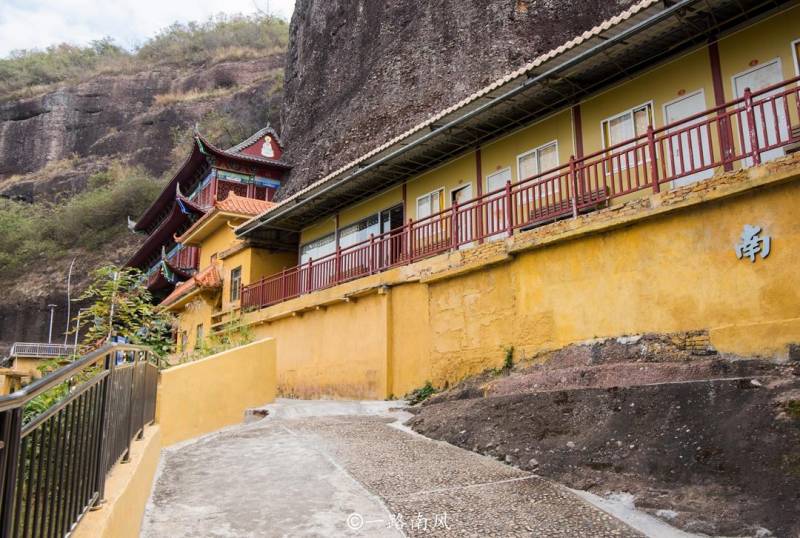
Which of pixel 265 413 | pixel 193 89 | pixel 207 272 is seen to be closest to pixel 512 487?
pixel 265 413

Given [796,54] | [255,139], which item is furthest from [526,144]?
[255,139]

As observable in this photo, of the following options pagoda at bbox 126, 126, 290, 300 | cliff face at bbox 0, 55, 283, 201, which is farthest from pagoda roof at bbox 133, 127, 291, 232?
cliff face at bbox 0, 55, 283, 201

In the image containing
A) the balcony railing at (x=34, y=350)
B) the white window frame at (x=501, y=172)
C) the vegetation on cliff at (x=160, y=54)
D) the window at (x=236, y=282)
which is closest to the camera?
the white window frame at (x=501, y=172)

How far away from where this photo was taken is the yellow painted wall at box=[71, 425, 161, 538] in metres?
→ 3.11

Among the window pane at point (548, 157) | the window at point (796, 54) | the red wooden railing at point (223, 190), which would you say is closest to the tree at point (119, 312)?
the window pane at point (548, 157)

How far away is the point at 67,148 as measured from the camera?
226 feet

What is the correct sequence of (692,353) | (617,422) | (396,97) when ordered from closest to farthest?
1. (617,422)
2. (692,353)
3. (396,97)

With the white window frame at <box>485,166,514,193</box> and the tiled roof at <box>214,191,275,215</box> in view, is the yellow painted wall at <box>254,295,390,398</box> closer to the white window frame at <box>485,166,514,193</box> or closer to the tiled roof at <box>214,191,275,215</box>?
the white window frame at <box>485,166,514,193</box>

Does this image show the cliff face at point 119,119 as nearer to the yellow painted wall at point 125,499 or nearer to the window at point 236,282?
the window at point 236,282

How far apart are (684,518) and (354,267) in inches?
411

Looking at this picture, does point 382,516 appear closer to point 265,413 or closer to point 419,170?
point 265,413

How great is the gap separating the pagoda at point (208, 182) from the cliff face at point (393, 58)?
59.6 inches

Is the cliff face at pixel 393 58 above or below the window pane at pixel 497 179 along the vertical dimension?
above

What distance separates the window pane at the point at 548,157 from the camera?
12.2m
